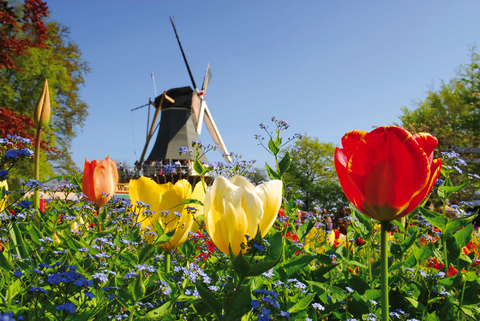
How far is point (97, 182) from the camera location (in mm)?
2154

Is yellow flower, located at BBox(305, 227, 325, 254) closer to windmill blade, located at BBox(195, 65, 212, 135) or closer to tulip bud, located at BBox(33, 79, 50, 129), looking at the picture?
tulip bud, located at BBox(33, 79, 50, 129)

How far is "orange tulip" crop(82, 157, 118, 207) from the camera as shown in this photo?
7.05ft

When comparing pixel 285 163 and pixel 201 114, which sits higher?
pixel 201 114

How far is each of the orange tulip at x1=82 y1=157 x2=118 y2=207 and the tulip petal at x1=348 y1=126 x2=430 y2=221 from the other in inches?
68.9

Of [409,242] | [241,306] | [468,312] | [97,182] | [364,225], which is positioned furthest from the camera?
[97,182]

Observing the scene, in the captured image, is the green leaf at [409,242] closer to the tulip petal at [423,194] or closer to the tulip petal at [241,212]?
the tulip petal at [423,194]

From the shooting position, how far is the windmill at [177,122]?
33281mm

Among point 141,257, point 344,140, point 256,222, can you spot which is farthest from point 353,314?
point 141,257

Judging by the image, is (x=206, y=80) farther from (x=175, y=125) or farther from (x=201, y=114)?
(x=175, y=125)

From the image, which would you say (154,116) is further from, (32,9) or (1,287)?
(1,287)

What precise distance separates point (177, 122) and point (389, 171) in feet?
112

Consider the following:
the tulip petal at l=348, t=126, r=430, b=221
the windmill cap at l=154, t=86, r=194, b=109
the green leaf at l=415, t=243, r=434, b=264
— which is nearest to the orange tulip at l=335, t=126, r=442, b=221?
the tulip petal at l=348, t=126, r=430, b=221

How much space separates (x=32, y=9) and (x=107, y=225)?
13139 millimetres

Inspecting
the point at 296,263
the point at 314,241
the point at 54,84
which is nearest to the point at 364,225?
Result: the point at 296,263
